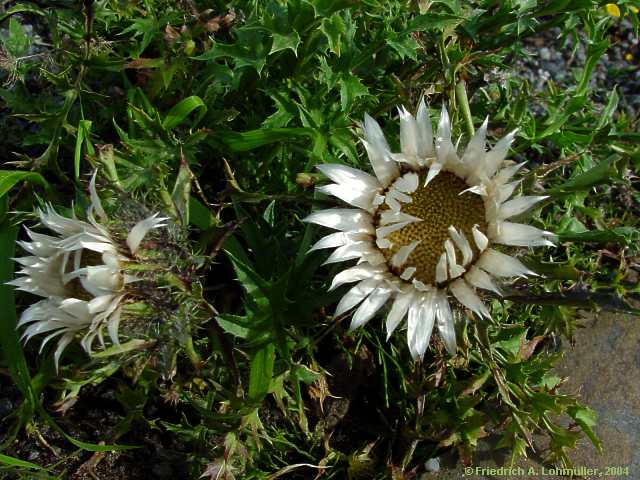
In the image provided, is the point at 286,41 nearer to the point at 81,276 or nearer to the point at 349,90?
the point at 349,90

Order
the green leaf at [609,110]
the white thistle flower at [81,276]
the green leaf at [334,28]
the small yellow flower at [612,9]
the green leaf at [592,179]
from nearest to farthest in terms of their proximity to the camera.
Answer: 1. the white thistle flower at [81,276]
2. the green leaf at [592,179]
3. the green leaf at [334,28]
4. the green leaf at [609,110]
5. the small yellow flower at [612,9]

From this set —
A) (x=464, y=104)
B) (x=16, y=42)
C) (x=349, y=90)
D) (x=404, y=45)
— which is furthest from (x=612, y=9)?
(x=16, y=42)

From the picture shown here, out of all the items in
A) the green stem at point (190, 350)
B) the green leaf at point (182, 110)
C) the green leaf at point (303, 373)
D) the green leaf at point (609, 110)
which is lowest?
the green leaf at point (303, 373)

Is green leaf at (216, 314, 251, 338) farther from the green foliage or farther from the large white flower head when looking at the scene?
the large white flower head

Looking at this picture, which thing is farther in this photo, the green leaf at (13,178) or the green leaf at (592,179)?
the green leaf at (13,178)

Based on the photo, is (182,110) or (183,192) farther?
(182,110)

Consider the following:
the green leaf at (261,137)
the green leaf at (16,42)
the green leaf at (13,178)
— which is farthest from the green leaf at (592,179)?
the green leaf at (16,42)

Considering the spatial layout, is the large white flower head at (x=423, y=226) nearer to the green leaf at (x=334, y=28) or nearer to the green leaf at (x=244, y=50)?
the green leaf at (x=334, y=28)
